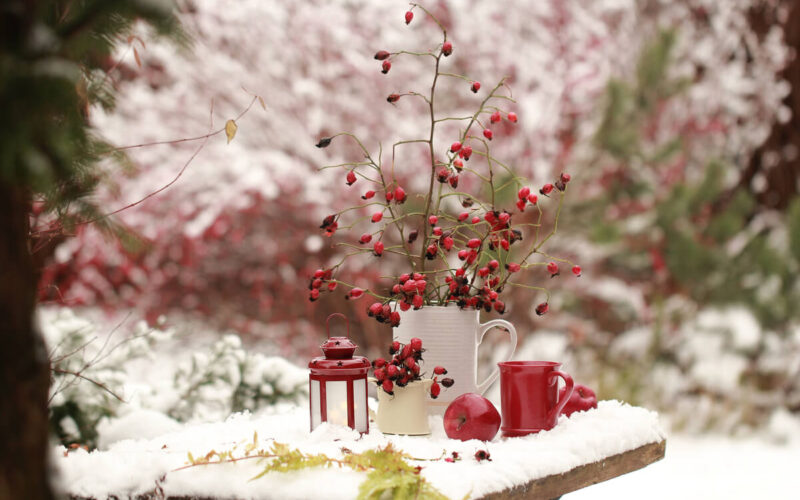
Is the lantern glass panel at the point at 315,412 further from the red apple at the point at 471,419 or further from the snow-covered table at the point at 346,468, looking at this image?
the red apple at the point at 471,419

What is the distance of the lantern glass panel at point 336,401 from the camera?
125 centimetres

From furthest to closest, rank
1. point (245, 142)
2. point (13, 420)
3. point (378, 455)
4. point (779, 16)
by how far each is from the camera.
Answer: point (779, 16) < point (245, 142) < point (378, 455) < point (13, 420)

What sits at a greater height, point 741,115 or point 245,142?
point 741,115

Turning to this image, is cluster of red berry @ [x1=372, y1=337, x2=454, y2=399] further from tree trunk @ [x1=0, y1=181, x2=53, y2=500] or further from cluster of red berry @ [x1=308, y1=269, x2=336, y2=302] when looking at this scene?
tree trunk @ [x1=0, y1=181, x2=53, y2=500]

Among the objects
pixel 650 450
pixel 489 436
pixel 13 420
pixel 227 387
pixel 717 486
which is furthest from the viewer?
pixel 717 486

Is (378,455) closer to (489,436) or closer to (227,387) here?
(489,436)

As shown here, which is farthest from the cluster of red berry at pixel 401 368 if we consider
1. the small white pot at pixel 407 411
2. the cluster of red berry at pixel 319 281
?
the cluster of red berry at pixel 319 281

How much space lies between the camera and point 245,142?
316 cm

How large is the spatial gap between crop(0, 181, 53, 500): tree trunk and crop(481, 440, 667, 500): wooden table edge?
0.57 meters

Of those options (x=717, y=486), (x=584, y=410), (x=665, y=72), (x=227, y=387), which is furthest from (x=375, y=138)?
(x=584, y=410)

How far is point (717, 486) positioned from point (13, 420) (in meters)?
2.78

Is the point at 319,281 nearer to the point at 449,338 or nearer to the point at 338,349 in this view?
the point at 338,349

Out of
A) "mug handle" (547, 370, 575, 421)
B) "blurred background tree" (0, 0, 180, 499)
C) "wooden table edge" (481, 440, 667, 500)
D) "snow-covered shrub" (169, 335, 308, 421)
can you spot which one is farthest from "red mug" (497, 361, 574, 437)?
"snow-covered shrub" (169, 335, 308, 421)

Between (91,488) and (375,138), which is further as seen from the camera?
(375,138)
